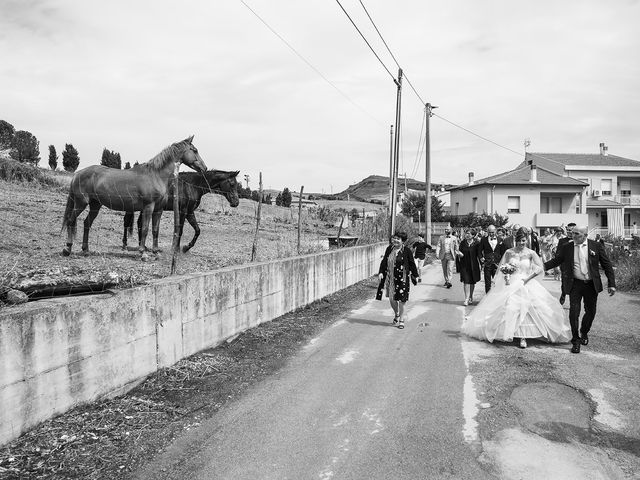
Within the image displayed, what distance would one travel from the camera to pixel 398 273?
9570mm

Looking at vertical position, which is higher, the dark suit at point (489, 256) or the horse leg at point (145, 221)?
the horse leg at point (145, 221)

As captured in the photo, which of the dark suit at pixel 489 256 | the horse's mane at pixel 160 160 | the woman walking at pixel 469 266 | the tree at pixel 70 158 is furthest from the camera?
the tree at pixel 70 158

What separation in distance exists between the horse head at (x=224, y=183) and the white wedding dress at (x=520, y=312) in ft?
16.5

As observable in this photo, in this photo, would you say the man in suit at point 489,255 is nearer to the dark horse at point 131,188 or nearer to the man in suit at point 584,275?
the man in suit at point 584,275

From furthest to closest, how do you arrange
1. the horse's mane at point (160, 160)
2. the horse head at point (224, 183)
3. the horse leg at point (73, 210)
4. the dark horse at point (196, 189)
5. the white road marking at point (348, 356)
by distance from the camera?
the horse head at point (224, 183)
the dark horse at point (196, 189)
the horse's mane at point (160, 160)
the horse leg at point (73, 210)
the white road marking at point (348, 356)

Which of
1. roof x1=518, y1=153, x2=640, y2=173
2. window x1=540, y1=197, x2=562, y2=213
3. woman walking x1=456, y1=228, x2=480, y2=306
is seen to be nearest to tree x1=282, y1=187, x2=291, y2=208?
window x1=540, y1=197, x2=562, y2=213

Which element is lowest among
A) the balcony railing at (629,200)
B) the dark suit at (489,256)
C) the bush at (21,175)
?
the dark suit at (489,256)

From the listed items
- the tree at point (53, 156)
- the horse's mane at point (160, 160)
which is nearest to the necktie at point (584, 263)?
the horse's mane at point (160, 160)

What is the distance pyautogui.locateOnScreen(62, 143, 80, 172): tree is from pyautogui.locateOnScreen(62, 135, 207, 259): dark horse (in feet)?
134

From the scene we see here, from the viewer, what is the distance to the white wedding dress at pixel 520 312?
7852 mm

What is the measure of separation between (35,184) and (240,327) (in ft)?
38.1

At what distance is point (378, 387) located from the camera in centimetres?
589

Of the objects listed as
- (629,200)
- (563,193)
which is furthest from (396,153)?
(629,200)

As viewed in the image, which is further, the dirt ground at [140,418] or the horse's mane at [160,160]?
the horse's mane at [160,160]
